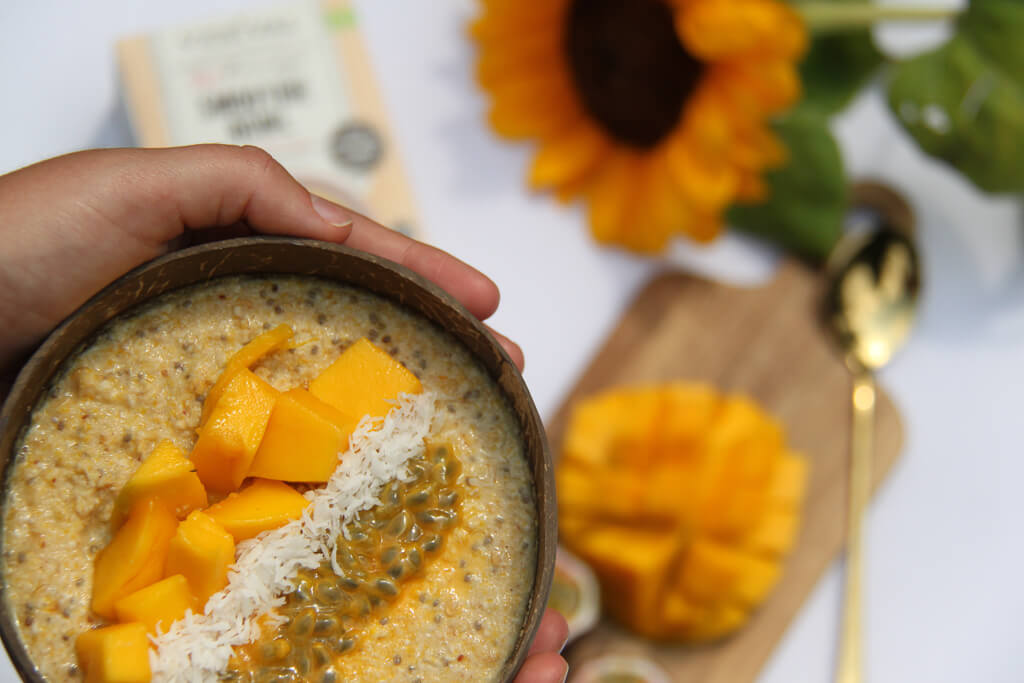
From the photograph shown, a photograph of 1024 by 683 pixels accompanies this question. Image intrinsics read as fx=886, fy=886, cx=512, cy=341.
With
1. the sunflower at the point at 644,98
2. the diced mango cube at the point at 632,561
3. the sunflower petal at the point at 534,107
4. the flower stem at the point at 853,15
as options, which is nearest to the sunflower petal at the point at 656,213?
the sunflower at the point at 644,98

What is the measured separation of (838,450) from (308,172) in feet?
2.82

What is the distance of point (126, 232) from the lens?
0.78 m

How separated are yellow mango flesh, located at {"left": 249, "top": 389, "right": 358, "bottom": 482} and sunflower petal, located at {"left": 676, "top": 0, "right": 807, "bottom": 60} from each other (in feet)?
2.07

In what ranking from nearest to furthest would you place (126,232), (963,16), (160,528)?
(160,528) → (126,232) → (963,16)

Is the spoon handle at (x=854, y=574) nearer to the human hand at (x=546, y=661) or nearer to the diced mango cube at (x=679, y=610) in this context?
the diced mango cube at (x=679, y=610)

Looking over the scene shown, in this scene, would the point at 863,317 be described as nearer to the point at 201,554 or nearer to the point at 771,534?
the point at 771,534

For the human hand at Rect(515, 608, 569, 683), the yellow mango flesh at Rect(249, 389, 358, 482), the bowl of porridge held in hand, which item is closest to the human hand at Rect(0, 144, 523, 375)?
the bowl of porridge held in hand

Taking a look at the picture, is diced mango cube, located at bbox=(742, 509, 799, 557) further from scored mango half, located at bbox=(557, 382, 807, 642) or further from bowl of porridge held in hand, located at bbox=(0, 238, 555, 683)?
bowl of porridge held in hand, located at bbox=(0, 238, 555, 683)

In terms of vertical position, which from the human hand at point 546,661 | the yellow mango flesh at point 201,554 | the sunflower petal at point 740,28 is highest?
the sunflower petal at point 740,28

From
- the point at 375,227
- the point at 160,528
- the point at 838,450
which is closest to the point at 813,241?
the point at 838,450

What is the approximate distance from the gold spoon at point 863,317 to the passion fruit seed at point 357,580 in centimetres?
81

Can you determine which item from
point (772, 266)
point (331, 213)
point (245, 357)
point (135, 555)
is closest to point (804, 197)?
point (772, 266)

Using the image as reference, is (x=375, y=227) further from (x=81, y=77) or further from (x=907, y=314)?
(x=907, y=314)

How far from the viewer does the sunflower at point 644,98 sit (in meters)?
1.02
